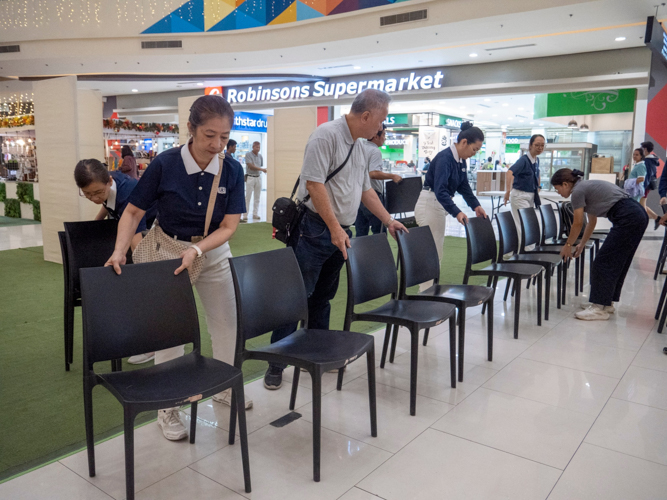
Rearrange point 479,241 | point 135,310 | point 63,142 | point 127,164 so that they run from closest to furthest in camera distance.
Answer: point 135,310, point 479,241, point 63,142, point 127,164

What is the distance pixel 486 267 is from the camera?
391 centimetres

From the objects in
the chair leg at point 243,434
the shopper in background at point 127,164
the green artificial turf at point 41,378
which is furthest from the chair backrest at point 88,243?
the shopper in background at point 127,164

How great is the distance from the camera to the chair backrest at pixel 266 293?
2.12 m

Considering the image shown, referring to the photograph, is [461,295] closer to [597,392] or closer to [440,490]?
[597,392]

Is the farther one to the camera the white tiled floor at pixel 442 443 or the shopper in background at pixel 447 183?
the shopper in background at pixel 447 183

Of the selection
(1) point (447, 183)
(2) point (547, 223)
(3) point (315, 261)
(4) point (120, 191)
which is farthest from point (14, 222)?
(2) point (547, 223)

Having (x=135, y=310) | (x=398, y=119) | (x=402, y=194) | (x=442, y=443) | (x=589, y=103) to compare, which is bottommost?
(x=442, y=443)

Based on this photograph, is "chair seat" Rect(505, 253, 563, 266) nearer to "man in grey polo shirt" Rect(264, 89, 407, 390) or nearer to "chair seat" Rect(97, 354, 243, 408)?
"man in grey polo shirt" Rect(264, 89, 407, 390)

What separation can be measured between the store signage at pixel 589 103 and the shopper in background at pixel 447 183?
860cm

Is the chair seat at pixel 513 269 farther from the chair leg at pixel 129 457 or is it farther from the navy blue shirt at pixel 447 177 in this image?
the chair leg at pixel 129 457

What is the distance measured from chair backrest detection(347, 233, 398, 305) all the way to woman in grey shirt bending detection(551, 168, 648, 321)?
6.54 ft

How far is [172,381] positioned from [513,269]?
9.22 feet

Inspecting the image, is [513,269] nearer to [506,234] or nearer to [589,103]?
[506,234]

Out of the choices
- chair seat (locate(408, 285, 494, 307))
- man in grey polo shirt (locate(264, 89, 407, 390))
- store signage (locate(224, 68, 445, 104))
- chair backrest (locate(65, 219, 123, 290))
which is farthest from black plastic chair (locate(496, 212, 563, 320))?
store signage (locate(224, 68, 445, 104))
